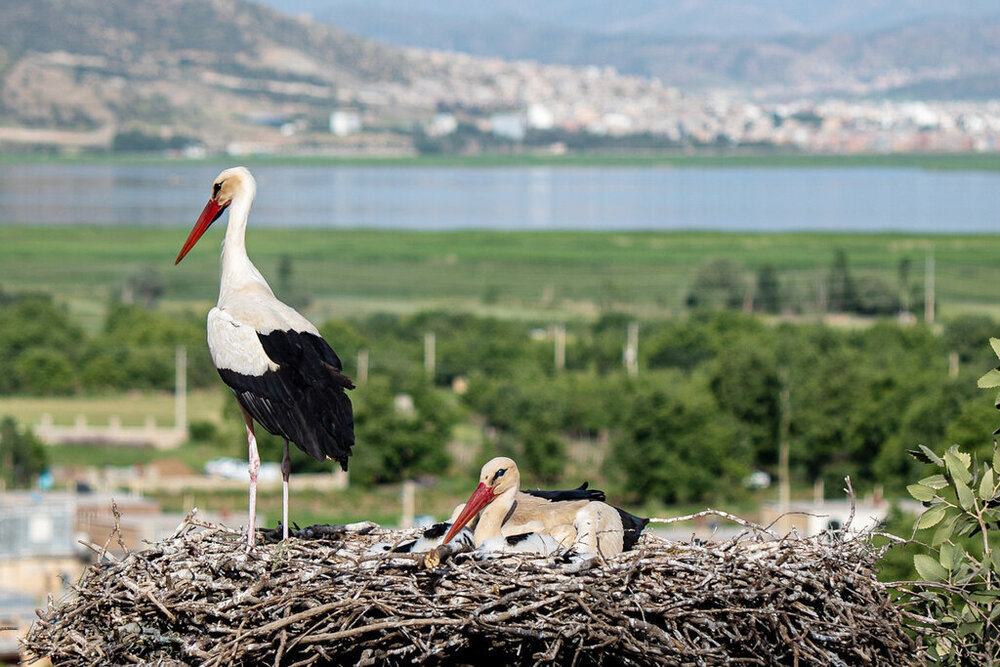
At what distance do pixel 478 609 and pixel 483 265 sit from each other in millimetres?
138878

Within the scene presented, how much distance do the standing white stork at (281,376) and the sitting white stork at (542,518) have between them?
0.70 meters

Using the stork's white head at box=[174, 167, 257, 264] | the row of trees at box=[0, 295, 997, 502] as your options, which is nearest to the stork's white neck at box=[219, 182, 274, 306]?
→ the stork's white head at box=[174, 167, 257, 264]

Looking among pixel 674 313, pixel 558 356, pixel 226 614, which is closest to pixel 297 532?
pixel 226 614

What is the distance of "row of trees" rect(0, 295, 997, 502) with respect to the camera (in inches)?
2324

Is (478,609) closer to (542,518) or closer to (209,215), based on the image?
(542,518)

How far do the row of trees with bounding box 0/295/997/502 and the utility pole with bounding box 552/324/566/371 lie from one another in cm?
49

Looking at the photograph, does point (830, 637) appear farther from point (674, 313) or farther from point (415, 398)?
point (674, 313)

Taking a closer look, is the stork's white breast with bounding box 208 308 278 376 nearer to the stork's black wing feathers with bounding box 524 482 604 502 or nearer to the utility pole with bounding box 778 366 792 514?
the stork's black wing feathers with bounding box 524 482 604 502

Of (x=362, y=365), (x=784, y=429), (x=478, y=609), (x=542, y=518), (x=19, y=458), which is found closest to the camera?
(x=478, y=609)

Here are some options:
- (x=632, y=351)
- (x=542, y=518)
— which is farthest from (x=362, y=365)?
(x=542, y=518)

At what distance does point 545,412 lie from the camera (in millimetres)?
63000

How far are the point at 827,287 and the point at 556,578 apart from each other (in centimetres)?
11347

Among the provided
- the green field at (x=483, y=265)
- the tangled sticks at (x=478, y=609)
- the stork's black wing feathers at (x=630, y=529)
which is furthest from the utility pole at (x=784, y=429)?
the tangled sticks at (x=478, y=609)

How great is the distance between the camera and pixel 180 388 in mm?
75875
